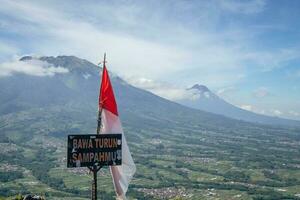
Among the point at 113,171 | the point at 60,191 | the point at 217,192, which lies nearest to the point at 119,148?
the point at 113,171

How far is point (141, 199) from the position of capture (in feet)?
510

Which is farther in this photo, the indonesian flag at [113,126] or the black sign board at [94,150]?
the indonesian flag at [113,126]

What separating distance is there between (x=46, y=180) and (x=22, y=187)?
21.6m

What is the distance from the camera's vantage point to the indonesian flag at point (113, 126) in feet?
96.6

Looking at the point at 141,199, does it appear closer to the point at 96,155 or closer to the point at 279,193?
the point at 279,193

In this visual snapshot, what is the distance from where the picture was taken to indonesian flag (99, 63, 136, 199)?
96.6ft

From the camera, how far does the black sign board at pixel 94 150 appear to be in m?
28.5

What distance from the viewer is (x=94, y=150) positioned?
1159 inches

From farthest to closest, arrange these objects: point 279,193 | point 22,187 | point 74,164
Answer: point 279,193, point 22,187, point 74,164

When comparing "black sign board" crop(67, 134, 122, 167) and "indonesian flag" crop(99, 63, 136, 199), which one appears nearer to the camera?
"black sign board" crop(67, 134, 122, 167)

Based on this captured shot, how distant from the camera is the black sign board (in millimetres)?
28484

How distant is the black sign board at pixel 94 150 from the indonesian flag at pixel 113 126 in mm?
459

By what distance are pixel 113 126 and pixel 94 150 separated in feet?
6.97

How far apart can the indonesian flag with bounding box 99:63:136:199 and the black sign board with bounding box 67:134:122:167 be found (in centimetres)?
46
